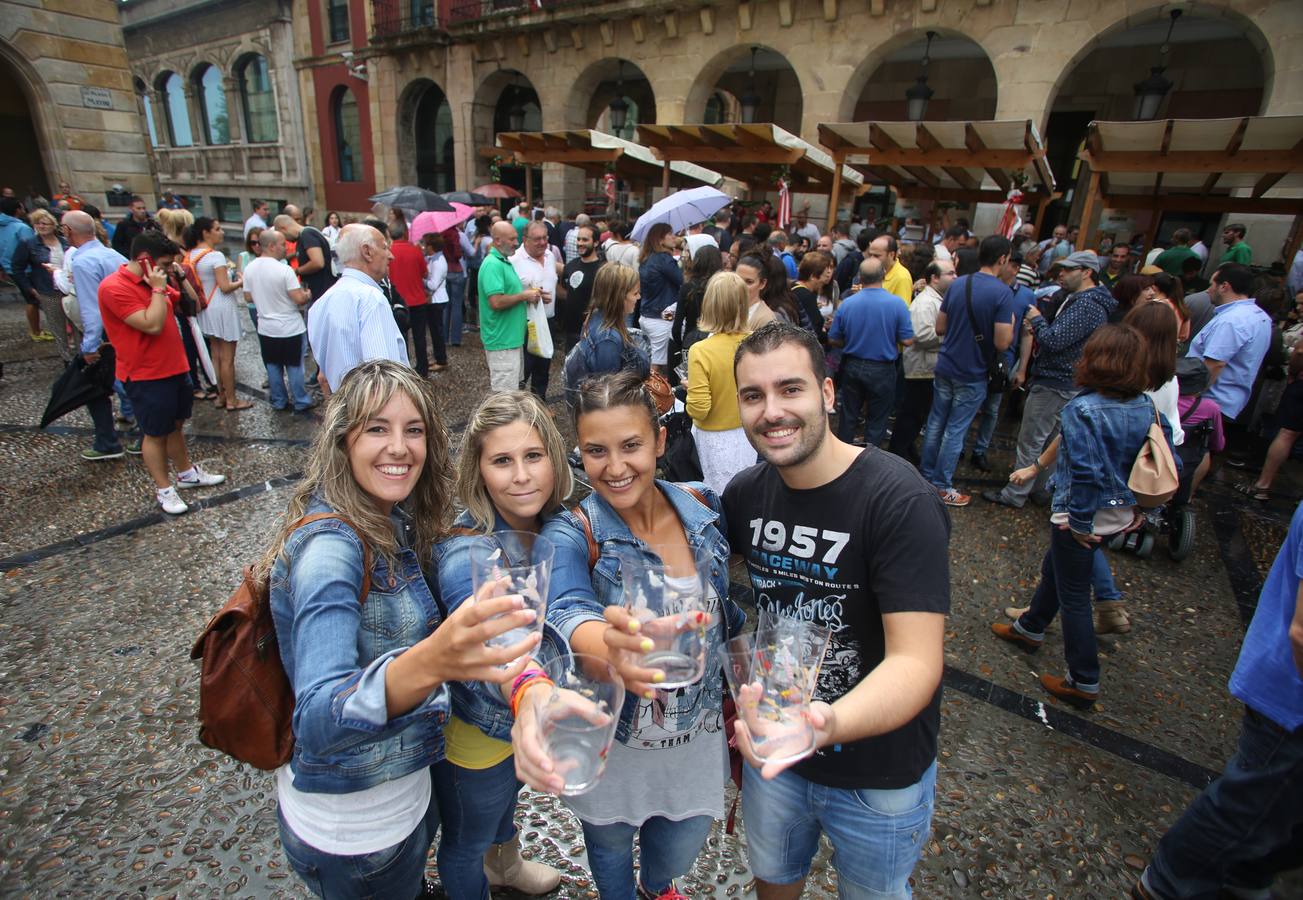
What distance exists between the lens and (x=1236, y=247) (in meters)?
8.54

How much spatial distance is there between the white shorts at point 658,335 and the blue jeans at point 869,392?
1.79 m

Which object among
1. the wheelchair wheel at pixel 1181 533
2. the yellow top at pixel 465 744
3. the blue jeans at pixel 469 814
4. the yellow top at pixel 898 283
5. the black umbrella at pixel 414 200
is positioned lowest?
the wheelchair wheel at pixel 1181 533

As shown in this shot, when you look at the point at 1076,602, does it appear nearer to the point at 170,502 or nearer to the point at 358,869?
the point at 358,869

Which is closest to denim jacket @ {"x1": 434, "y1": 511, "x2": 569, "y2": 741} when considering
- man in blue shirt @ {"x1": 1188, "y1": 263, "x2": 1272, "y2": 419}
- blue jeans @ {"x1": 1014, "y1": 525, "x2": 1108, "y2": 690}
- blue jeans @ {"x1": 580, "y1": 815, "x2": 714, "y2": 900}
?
blue jeans @ {"x1": 580, "y1": 815, "x2": 714, "y2": 900}

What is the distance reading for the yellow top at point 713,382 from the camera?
3656mm

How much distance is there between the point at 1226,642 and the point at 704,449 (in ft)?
10.3

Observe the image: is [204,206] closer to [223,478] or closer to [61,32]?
[61,32]

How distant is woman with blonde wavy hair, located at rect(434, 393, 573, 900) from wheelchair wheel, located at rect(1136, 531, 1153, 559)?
179 inches

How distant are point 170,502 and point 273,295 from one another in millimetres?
2412

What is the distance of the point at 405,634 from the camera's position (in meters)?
1.46

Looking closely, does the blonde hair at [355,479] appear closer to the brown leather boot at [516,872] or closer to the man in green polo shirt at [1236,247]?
the brown leather boot at [516,872]

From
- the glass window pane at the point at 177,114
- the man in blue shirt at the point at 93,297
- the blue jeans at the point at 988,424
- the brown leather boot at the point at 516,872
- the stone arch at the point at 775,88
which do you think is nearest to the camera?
the brown leather boot at the point at 516,872

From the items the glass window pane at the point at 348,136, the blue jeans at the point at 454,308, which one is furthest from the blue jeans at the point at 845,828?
the glass window pane at the point at 348,136

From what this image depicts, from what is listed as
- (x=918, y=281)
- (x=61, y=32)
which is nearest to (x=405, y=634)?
(x=918, y=281)
